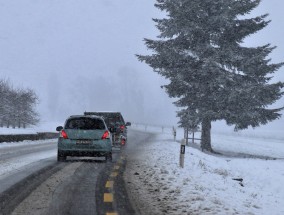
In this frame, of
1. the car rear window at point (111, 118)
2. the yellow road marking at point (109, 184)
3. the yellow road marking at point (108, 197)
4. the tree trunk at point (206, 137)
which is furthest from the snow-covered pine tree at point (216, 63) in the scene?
the yellow road marking at point (108, 197)

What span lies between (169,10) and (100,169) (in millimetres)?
16249

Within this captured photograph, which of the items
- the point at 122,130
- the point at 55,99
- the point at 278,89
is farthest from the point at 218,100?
the point at 55,99

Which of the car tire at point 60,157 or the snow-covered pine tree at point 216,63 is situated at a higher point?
the snow-covered pine tree at point 216,63

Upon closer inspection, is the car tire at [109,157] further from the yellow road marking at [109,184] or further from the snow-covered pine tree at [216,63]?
the snow-covered pine tree at [216,63]

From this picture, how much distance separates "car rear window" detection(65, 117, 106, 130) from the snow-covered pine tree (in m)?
10.1

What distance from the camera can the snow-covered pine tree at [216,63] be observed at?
23984 mm

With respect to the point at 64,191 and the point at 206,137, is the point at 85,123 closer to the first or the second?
the point at 64,191

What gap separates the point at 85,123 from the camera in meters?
15.2

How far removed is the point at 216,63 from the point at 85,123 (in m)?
11.1

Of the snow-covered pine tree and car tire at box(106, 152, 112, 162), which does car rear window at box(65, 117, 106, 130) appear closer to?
car tire at box(106, 152, 112, 162)

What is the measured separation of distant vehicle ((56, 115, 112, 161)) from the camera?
575 inches

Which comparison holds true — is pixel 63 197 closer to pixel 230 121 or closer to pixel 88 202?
pixel 88 202

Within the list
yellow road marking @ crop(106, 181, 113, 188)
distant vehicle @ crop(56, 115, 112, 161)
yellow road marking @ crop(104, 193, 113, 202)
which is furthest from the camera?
distant vehicle @ crop(56, 115, 112, 161)

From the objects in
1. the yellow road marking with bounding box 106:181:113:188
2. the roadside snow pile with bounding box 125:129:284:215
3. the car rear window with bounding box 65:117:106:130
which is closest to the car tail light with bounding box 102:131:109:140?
the car rear window with bounding box 65:117:106:130
